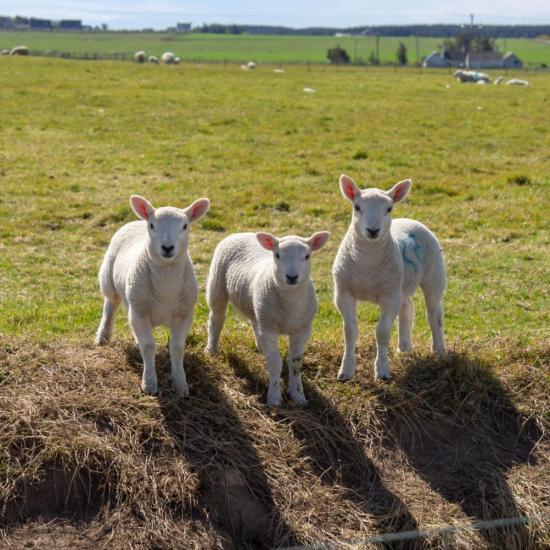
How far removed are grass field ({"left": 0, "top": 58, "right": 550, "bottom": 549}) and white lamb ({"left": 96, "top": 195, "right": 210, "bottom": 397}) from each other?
317 millimetres

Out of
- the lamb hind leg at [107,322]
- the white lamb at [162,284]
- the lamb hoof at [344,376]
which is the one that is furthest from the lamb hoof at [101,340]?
the lamb hoof at [344,376]

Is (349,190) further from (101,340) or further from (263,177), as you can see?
(263,177)

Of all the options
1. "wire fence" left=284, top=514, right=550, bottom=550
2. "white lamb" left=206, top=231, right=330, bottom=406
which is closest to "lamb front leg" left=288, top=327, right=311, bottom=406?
"white lamb" left=206, top=231, right=330, bottom=406

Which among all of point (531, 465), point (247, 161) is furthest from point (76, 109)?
point (531, 465)

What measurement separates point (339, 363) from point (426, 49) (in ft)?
451

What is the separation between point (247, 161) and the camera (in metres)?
18.8

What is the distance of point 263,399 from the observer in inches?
269

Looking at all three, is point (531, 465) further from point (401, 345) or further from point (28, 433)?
point (28, 433)

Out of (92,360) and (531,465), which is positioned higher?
(92,360)

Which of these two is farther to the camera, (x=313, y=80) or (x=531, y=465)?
(x=313, y=80)

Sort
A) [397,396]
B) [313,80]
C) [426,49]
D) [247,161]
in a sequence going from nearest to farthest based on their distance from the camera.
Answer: [397,396], [247,161], [313,80], [426,49]

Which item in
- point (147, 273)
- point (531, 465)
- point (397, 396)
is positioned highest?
point (147, 273)

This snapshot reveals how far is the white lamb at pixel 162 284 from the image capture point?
616cm

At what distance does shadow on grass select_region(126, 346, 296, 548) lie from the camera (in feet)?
19.5
